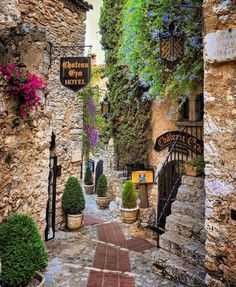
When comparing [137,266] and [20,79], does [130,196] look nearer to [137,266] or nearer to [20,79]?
[137,266]

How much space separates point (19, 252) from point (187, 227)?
2857 millimetres

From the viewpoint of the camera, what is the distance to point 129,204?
320 inches

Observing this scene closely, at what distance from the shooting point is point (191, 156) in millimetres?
7281

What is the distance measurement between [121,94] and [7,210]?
689cm

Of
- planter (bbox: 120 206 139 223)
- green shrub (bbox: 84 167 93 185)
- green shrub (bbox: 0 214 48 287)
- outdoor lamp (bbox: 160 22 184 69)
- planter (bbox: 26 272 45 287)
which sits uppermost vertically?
outdoor lamp (bbox: 160 22 184 69)

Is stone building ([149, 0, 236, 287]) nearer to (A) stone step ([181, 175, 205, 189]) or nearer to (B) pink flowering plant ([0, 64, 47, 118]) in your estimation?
(A) stone step ([181, 175, 205, 189])

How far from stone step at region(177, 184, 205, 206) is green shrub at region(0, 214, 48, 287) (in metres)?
2.96

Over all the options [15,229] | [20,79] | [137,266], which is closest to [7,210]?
[15,229]

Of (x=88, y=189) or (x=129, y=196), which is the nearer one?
(x=129, y=196)

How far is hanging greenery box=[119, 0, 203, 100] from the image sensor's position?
513cm

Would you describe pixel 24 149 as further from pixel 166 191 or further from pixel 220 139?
pixel 166 191

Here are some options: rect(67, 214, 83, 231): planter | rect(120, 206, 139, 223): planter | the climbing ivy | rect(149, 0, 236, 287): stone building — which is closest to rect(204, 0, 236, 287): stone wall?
rect(149, 0, 236, 287): stone building

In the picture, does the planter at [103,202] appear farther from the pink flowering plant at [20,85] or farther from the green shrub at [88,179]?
the pink flowering plant at [20,85]

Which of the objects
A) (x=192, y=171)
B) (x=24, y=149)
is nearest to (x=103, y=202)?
(x=192, y=171)
